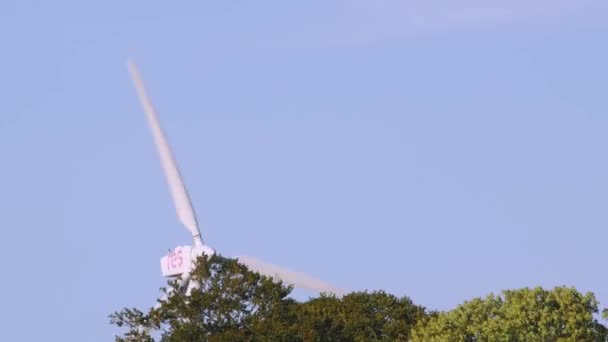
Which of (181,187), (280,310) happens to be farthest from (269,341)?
(181,187)

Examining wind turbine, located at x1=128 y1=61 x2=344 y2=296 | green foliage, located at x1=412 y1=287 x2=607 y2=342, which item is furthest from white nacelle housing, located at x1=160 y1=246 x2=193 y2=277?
green foliage, located at x1=412 y1=287 x2=607 y2=342

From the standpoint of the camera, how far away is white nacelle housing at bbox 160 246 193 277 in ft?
425

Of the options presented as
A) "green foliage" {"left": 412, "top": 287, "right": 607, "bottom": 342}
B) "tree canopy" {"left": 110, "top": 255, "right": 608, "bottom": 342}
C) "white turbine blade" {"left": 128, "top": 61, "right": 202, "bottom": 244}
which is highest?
"white turbine blade" {"left": 128, "top": 61, "right": 202, "bottom": 244}

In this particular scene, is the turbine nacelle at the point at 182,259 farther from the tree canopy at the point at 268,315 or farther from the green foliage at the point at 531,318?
the green foliage at the point at 531,318

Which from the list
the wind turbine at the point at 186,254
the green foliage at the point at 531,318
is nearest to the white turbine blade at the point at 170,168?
the wind turbine at the point at 186,254

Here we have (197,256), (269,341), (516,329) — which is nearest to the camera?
(516,329)

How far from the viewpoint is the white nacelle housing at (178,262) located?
425 ft

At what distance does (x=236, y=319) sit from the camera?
4914 inches

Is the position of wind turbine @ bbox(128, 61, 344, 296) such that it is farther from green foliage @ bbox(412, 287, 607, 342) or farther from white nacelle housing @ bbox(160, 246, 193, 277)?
green foliage @ bbox(412, 287, 607, 342)

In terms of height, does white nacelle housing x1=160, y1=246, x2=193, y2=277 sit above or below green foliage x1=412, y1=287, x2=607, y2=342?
above

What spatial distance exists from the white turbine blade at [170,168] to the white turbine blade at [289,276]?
3947 mm

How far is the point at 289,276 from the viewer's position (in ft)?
428

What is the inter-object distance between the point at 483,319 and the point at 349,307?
18835mm

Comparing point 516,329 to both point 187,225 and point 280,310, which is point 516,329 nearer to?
point 280,310
